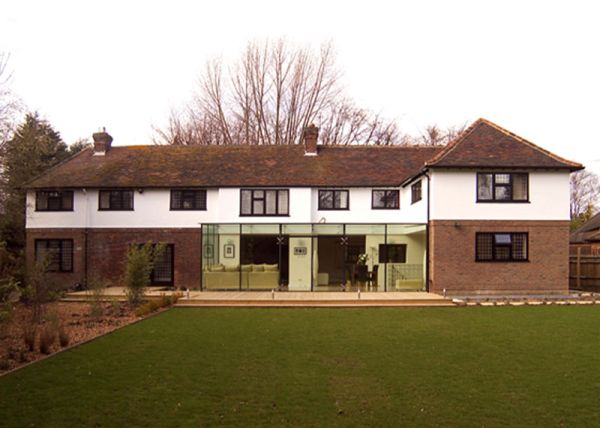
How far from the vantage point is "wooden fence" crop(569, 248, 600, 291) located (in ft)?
73.6

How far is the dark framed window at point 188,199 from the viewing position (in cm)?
2364

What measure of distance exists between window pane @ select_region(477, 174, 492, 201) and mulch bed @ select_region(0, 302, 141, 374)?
12442mm

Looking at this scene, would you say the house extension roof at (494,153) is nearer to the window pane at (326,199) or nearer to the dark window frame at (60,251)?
the window pane at (326,199)

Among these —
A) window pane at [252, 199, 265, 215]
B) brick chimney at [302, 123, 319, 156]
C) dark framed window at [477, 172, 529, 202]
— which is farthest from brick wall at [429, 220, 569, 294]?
brick chimney at [302, 123, 319, 156]

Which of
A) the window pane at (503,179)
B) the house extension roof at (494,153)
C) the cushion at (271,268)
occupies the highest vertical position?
the house extension roof at (494,153)

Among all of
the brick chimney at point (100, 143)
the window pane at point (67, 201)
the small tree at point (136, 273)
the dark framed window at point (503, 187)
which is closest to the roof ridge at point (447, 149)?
the dark framed window at point (503, 187)

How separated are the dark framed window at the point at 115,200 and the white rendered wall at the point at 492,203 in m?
12.9

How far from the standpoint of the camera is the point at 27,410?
20.7 feet

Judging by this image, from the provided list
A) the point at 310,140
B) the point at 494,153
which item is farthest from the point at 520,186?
the point at 310,140

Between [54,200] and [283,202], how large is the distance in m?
10.2

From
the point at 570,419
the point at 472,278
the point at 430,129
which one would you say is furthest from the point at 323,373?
the point at 430,129

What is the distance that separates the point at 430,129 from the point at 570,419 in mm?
37517

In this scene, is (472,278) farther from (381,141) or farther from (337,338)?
(381,141)

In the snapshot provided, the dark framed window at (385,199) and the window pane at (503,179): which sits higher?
the window pane at (503,179)
